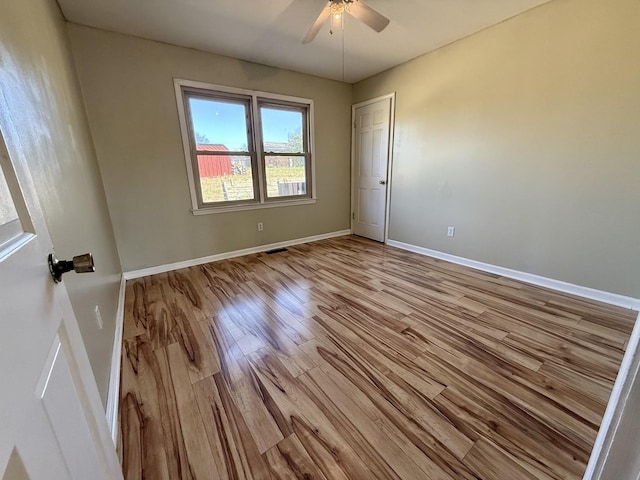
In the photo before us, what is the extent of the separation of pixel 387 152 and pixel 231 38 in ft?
7.65

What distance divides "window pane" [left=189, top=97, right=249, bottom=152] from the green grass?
0.39 metres

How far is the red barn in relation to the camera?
314 cm

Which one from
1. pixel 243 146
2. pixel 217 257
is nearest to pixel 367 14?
pixel 243 146

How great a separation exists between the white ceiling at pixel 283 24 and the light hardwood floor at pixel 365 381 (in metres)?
2.47

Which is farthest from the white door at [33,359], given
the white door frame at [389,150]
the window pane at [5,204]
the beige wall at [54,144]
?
the white door frame at [389,150]

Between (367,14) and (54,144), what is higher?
(367,14)

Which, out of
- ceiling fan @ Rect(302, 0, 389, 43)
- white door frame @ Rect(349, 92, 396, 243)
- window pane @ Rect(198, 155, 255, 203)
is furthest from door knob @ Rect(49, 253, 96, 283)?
white door frame @ Rect(349, 92, 396, 243)

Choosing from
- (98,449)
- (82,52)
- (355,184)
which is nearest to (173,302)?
(98,449)

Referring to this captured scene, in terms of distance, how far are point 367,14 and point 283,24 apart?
2.88 ft

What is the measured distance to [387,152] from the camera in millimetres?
3752

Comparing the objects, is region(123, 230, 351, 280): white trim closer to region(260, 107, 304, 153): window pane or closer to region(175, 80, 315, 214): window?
region(175, 80, 315, 214): window

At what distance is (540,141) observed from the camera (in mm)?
2375

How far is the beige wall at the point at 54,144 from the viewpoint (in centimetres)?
85

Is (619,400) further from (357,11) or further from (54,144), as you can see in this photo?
(357,11)
